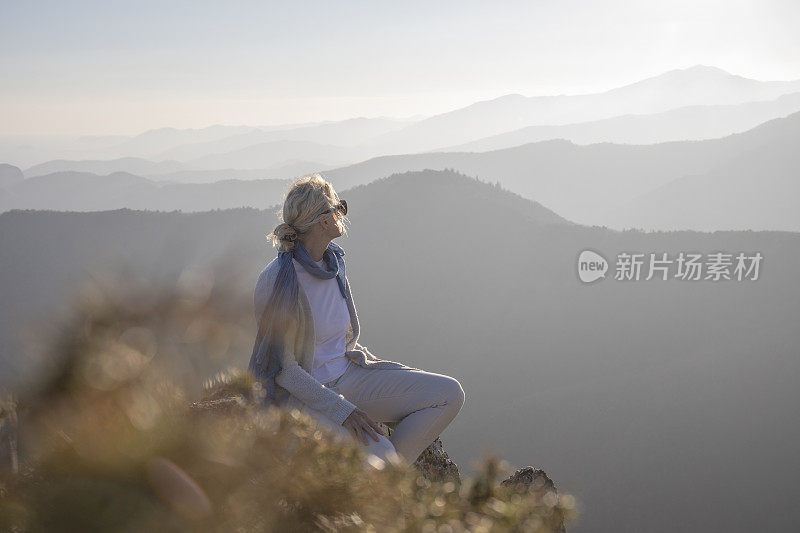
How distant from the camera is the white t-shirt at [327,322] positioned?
3615mm

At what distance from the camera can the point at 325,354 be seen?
12.1ft

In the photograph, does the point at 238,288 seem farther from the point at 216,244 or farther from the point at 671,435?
the point at 216,244

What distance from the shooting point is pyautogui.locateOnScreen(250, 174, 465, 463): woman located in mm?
3344

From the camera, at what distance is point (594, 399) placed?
66.1 feet

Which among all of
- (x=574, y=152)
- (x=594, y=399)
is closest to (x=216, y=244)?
(x=594, y=399)

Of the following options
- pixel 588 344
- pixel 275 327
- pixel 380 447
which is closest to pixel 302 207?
pixel 275 327

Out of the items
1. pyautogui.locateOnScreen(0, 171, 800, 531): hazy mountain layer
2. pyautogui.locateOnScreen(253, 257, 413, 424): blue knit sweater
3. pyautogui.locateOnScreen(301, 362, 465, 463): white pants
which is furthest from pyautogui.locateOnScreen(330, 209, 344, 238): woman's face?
pyautogui.locateOnScreen(0, 171, 800, 531): hazy mountain layer
